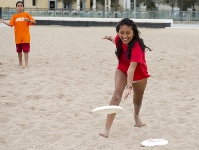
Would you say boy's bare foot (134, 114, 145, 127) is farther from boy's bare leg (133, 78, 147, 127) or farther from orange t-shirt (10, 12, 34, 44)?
orange t-shirt (10, 12, 34, 44)

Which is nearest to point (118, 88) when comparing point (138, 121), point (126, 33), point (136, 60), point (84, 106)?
point (136, 60)

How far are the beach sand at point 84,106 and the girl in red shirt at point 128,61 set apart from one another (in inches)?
19.2

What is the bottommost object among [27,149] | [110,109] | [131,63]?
[27,149]

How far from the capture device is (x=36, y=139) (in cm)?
484

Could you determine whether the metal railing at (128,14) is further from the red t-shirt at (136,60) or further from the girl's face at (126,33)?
the girl's face at (126,33)

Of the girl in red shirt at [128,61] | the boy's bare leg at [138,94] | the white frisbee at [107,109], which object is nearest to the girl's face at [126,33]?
the girl in red shirt at [128,61]

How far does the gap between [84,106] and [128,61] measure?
203 cm

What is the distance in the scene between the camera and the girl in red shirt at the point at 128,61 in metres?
4.57

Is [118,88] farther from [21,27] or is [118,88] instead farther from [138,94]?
[21,27]

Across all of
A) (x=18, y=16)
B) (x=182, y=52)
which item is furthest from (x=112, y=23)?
(x=18, y=16)

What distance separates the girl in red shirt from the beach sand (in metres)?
0.49

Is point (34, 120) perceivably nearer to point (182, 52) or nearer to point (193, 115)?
point (193, 115)

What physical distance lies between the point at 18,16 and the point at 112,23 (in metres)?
25.8

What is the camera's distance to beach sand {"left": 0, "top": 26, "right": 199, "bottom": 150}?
4.81 metres
